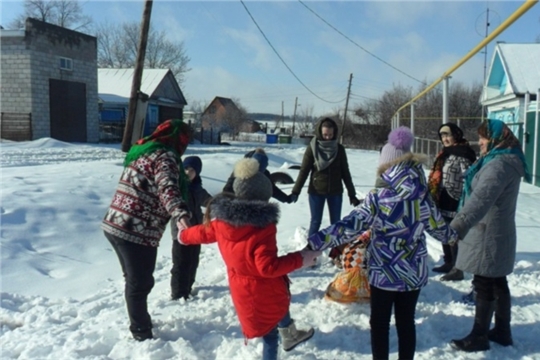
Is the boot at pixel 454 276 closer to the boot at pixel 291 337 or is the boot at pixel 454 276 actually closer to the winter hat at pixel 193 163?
the boot at pixel 291 337

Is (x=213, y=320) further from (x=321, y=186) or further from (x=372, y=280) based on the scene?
(x=321, y=186)

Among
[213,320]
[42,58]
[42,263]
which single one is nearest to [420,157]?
[213,320]

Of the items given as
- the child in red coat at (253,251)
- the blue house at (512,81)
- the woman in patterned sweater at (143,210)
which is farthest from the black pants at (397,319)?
the blue house at (512,81)

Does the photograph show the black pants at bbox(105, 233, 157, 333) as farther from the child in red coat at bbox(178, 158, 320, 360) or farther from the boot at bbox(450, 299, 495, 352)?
the boot at bbox(450, 299, 495, 352)

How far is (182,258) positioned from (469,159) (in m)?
3.03

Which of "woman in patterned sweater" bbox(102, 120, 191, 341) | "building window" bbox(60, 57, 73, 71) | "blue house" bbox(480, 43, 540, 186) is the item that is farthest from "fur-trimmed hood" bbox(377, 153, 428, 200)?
"building window" bbox(60, 57, 73, 71)

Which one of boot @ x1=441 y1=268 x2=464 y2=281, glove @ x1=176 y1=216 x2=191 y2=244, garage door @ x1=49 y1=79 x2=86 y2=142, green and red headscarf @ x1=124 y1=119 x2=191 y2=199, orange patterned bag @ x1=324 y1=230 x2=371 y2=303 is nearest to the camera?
glove @ x1=176 y1=216 x2=191 y2=244

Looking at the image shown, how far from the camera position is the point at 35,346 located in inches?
133

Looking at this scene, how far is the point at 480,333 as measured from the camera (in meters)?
3.40

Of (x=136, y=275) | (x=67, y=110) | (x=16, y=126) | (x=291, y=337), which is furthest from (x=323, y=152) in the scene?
(x=67, y=110)

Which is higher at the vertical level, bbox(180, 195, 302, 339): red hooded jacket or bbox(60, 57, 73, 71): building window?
bbox(60, 57, 73, 71): building window

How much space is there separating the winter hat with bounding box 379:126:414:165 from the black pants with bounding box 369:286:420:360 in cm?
82

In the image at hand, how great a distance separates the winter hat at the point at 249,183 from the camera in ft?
9.29

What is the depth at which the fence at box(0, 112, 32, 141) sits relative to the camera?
78.6ft
